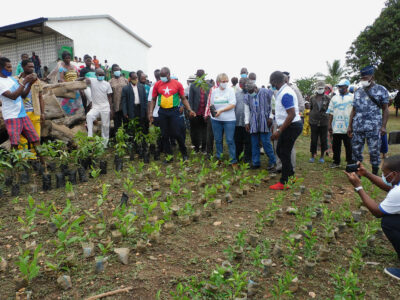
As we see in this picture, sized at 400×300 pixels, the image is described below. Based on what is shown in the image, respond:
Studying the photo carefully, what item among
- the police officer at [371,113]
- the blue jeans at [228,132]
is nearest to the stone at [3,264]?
the blue jeans at [228,132]

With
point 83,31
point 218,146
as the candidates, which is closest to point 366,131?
point 218,146

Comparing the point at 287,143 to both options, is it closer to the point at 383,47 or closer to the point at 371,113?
the point at 371,113

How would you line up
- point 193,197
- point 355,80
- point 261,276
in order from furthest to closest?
point 355,80 → point 193,197 → point 261,276

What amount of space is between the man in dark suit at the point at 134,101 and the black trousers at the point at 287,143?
147 inches

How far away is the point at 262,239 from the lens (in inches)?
122

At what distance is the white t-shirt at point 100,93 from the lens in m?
6.77

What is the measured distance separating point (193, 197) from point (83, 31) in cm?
1634

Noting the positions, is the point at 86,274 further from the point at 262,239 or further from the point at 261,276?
the point at 262,239

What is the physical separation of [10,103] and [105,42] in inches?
628

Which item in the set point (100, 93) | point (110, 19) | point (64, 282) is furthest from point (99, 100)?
point (110, 19)

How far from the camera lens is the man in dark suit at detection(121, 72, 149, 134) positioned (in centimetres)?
695

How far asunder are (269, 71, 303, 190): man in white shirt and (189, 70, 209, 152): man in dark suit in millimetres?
2497

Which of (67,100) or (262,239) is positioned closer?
(262,239)

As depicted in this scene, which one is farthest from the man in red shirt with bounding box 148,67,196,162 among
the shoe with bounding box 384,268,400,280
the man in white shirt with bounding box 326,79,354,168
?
the shoe with bounding box 384,268,400,280
